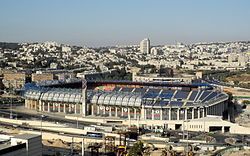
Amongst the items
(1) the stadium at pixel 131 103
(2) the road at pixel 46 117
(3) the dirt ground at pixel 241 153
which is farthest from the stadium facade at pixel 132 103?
(3) the dirt ground at pixel 241 153

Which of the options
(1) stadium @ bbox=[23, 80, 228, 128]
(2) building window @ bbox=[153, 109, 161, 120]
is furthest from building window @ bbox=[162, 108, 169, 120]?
(2) building window @ bbox=[153, 109, 161, 120]

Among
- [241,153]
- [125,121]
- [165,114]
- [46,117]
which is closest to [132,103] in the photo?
[125,121]

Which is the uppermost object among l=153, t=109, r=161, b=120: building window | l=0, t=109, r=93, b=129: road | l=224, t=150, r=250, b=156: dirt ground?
l=153, t=109, r=161, b=120: building window

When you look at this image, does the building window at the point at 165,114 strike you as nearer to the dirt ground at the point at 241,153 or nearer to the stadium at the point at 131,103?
the stadium at the point at 131,103

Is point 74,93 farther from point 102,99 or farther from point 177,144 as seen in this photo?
point 177,144

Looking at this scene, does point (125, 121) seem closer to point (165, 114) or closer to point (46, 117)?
point (165, 114)

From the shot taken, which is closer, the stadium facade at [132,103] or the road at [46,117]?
the road at [46,117]

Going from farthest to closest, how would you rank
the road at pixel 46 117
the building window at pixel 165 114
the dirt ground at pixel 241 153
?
1. the building window at pixel 165 114
2. the road at pixel 46 117
3. the dirt ground at pixel 241 153

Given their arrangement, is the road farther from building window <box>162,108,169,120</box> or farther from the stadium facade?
building window <box>162,108,169,120</box>
